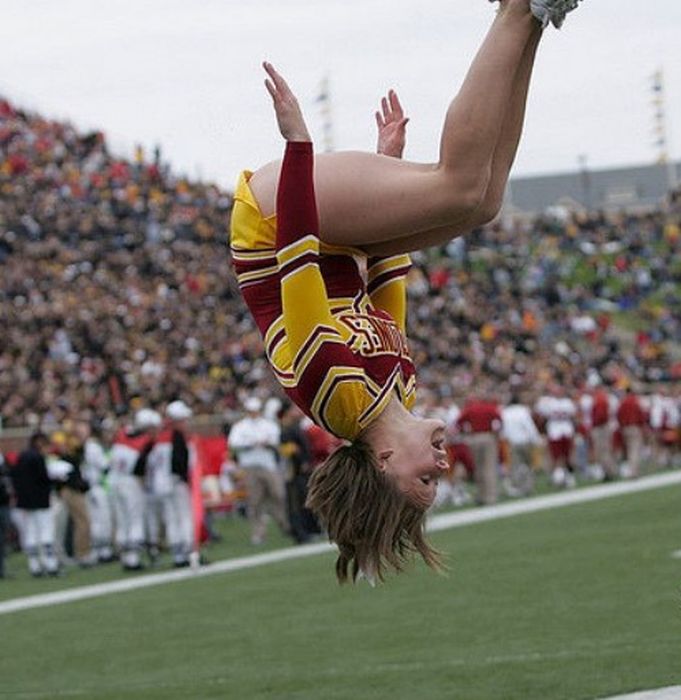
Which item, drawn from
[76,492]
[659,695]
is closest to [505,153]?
[659,695]

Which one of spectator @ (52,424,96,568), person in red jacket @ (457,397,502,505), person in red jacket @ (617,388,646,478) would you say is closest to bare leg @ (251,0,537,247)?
spectator @ (52,424,96,568)

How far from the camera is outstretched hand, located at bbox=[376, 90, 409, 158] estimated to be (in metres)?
Answer: 5.99

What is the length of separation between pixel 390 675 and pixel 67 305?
52.9 ft

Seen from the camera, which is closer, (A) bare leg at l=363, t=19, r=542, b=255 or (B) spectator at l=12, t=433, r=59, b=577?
(A) bare leg at l=363, t=19, r=542, b=255

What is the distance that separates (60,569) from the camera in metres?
17.8

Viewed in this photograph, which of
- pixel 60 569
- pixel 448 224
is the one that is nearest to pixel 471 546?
pixel 60 569

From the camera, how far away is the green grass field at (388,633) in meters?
9.20

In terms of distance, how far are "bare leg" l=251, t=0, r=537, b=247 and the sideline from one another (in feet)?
9.19

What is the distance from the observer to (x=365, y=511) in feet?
18.2

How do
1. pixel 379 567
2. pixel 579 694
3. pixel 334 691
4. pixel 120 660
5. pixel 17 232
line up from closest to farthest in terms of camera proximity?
pixel 379 567
pixel 579 694
pixel 334 691
pixel 120 660
pixel 17 232

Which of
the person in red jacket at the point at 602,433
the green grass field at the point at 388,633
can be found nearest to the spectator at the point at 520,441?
the person in red jacket at the point at 602,433

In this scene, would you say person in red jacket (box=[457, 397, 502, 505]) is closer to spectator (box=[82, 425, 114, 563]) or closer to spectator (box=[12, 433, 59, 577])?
spectator (box=[82, 425, 114, 563])

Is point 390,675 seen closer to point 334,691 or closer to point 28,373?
point 334,691

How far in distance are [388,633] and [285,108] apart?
6535 mm
